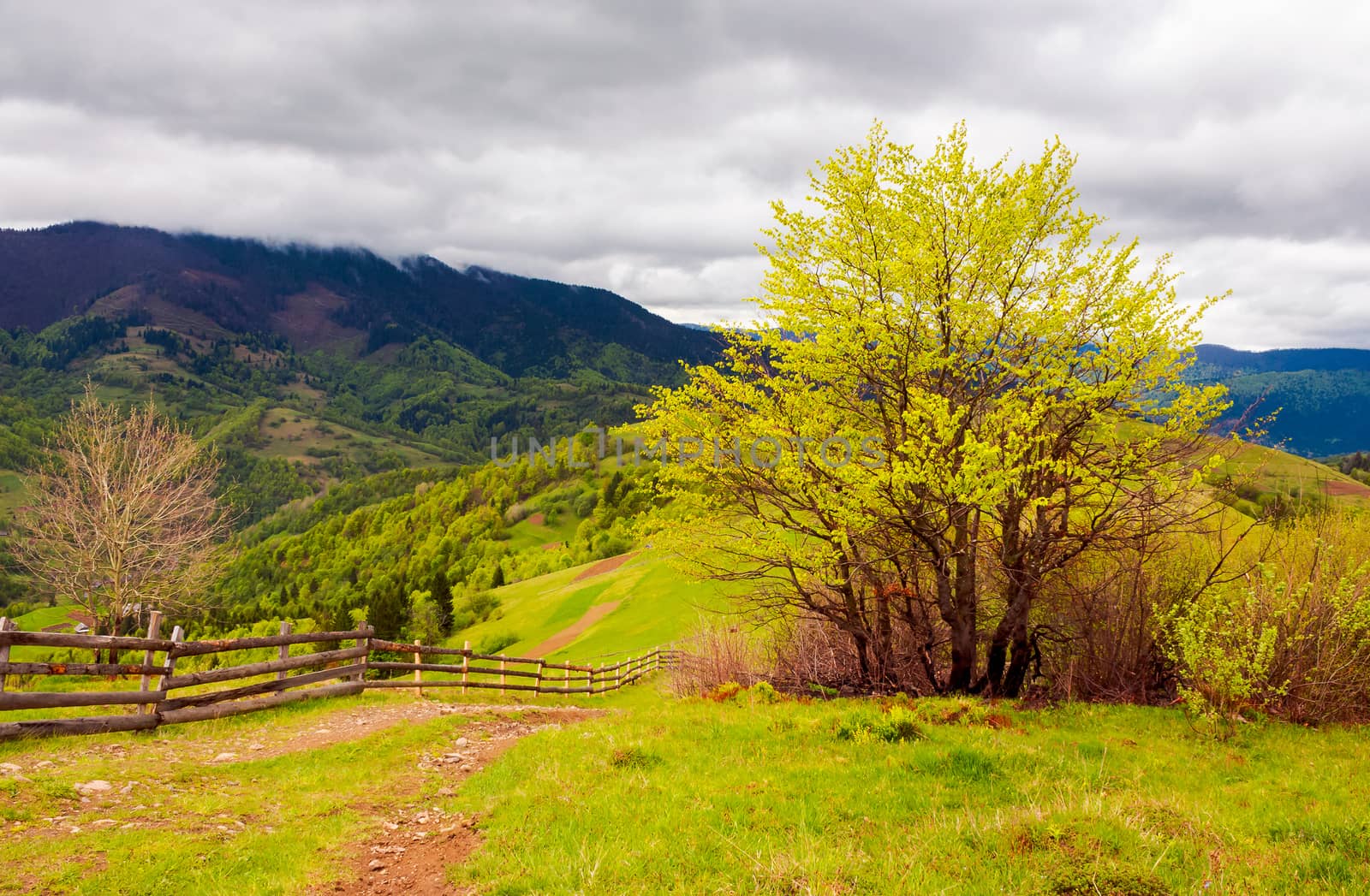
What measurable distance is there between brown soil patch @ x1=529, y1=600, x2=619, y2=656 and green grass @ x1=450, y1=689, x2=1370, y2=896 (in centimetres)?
4981

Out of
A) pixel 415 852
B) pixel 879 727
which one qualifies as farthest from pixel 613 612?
→ pixel 415 852

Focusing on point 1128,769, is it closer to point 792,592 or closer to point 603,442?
point 792,592

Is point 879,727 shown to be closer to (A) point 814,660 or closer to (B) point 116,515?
(A) point 814,660

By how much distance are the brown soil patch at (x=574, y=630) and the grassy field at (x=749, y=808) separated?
159 feet

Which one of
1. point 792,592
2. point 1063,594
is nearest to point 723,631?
point 792,592

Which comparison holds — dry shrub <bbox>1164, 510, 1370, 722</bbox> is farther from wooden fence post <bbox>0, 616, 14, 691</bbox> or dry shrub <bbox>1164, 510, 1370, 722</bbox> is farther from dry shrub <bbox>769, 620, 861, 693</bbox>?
wooden fence post <bbox>0, 616, 14, 691</bbox>

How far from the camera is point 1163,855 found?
6.04 meters

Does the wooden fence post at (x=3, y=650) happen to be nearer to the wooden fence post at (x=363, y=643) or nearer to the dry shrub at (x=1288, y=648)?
the wooden fence post at (x=363, y=643)

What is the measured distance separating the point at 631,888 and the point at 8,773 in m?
8.62

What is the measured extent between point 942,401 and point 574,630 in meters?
54.8

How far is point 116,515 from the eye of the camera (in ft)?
87.0

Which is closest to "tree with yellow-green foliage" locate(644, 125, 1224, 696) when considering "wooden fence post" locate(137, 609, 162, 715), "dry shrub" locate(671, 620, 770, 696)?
"dry shrub" locate(671, 620, 770, 696)

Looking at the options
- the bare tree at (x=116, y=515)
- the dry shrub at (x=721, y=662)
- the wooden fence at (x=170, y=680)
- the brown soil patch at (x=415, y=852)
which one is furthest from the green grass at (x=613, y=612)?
the brown soil patch at (x=415, y=852)

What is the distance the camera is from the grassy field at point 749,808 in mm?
6156
